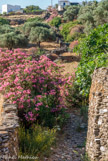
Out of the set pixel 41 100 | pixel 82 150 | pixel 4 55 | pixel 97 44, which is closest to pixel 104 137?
pixel 82 150

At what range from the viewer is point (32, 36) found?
21531 millimetres

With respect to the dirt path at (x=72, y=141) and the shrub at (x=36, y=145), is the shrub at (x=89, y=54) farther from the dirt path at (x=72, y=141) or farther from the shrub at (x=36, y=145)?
the shrub at (x=36, y=145)

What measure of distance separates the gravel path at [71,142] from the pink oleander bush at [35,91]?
47 cm

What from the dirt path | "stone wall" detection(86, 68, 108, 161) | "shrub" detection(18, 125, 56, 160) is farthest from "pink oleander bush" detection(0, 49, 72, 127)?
"stone wall" detection(86, 68, 108, 161)

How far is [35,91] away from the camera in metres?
5.96

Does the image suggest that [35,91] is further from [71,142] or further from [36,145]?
[36,145]

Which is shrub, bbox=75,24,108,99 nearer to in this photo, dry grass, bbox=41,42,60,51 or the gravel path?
the gravel path

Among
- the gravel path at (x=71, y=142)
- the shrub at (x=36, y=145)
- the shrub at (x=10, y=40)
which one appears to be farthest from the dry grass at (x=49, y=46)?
the shrub at (x=36, y=145)

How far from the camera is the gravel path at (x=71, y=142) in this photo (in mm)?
4500

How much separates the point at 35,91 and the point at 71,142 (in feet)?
5.59

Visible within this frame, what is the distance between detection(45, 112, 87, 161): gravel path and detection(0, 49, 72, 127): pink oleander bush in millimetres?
474

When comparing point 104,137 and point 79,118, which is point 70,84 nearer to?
point 79,118

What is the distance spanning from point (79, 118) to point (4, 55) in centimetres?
319

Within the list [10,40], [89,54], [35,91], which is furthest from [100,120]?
[10,40]
